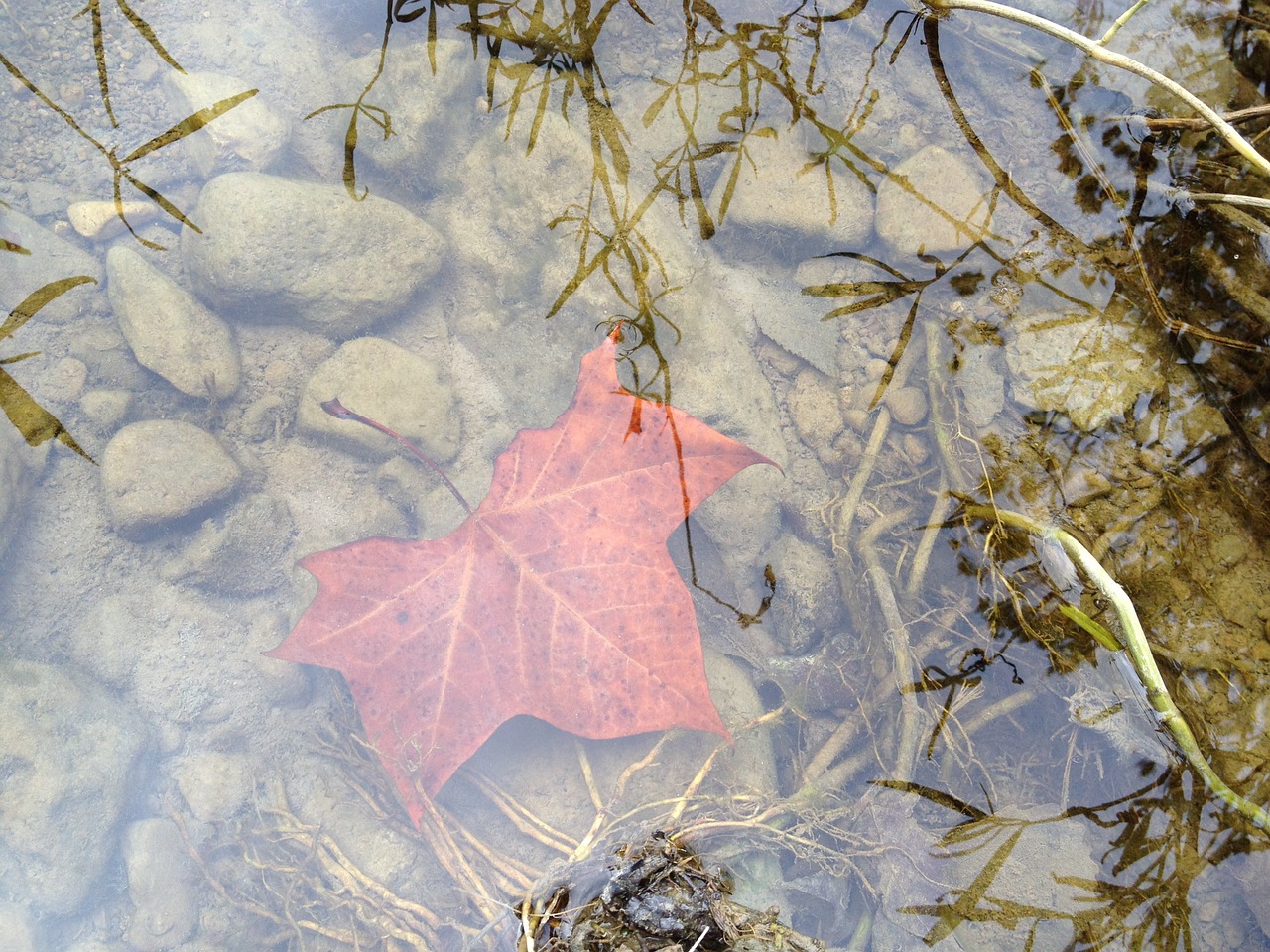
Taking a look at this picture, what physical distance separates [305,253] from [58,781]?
2511mm

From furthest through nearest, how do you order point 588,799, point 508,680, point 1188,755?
point 588,799 → point 508,680 → point 1188,755

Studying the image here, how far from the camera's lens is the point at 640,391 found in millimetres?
2877

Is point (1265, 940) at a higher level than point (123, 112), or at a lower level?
lower

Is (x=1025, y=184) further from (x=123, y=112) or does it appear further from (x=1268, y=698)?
(x=123, y=112)

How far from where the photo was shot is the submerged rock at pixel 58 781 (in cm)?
297

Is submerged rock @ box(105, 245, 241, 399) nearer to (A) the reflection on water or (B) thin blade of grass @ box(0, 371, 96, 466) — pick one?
(A) the reflection on water

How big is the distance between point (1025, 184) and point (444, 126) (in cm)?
265

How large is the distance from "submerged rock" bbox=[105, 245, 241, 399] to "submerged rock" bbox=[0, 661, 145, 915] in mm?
1421

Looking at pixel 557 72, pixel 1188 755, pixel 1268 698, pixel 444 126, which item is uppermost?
pixel 557 72

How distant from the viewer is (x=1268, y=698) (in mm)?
2246

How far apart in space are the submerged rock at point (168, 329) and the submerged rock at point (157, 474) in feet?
0.85

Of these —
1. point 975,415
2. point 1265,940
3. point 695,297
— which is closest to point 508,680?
point 695,297

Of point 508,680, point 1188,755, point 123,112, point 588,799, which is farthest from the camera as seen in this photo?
point 123,112

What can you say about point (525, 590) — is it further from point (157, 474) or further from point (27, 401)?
point (27, 401)
